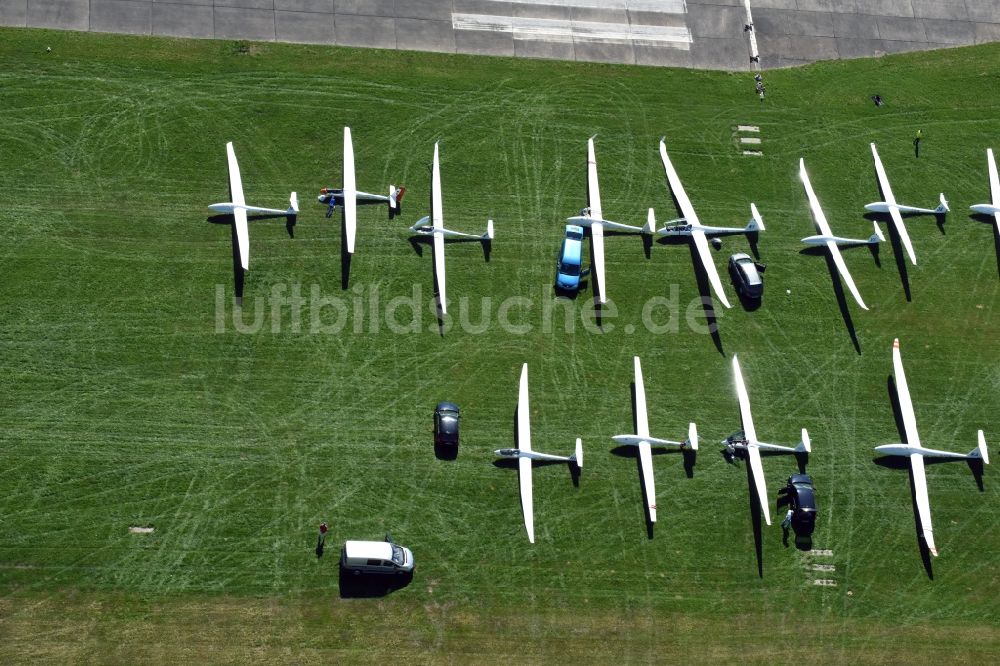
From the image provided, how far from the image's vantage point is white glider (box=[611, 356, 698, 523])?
4719cm

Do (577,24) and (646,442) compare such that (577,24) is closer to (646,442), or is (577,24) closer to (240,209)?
(240,209)

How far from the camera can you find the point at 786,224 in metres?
56.1

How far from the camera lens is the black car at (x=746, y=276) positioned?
52562 mm

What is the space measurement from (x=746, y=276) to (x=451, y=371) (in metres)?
17.9

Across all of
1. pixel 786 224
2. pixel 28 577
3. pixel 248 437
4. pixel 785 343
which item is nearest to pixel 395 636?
pixel 248 437

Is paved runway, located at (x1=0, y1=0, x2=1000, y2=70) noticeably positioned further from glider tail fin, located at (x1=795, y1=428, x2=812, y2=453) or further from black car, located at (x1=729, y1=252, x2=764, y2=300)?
glider tail fin, located at (x1=795, y1=428, x2=812, y2=453)

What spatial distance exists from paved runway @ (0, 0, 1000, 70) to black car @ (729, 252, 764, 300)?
16213mm

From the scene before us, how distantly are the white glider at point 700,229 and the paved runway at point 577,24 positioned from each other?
1146cm

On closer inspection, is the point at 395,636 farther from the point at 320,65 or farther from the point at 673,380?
the point at 320,65

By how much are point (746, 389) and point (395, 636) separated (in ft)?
76.0

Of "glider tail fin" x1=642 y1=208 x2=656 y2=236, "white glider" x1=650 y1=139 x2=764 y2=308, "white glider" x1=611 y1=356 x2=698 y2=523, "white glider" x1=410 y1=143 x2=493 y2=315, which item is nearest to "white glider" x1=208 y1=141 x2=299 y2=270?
"white glider" x1=410 y1=143 x2=493 y2=315

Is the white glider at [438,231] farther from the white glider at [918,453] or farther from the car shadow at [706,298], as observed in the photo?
the white glider at [918,453]

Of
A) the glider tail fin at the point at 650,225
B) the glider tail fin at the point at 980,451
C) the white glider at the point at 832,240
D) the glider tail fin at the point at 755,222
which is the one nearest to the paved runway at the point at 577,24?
the white glider at the point at 832,240

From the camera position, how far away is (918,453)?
49344 mm
